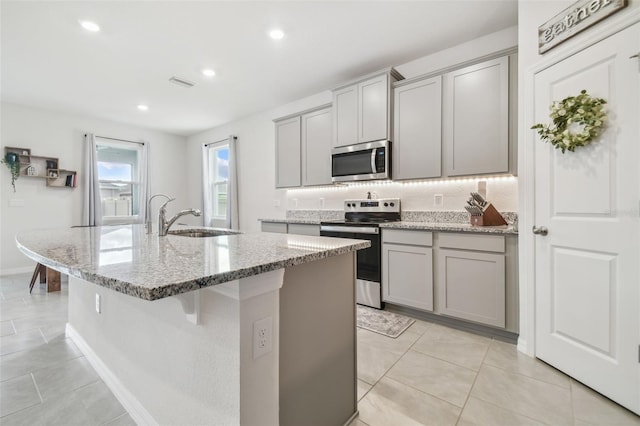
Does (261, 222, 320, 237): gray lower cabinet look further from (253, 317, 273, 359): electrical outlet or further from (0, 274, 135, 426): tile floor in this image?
(253, 317, 273, 359): electrical outlet

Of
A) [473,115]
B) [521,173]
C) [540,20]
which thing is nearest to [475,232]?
[521,173]

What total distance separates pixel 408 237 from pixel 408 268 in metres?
0.30

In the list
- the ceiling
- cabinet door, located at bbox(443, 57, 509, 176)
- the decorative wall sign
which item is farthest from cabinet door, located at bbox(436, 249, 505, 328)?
the ceiling

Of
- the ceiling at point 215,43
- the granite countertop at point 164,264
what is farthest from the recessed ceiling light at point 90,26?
the granite countertop at point 164,264

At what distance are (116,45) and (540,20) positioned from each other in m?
3.69

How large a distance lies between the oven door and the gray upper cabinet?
1025 millimetres


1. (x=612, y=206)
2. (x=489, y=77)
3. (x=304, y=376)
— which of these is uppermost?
(x=489, y=77)

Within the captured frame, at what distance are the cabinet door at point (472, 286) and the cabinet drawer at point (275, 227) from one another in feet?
6.67

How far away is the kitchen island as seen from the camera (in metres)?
0.85

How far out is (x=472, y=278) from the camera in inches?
94.5

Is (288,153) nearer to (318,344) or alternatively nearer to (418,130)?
(418,130)

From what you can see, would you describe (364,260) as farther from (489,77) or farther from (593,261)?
(489,77)

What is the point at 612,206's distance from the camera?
161 centimetres

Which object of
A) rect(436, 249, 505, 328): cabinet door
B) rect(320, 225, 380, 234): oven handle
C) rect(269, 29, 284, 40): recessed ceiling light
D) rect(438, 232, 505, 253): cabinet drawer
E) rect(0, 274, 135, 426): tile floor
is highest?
rect(269, 29, 284, 40): recessed ceiling light
